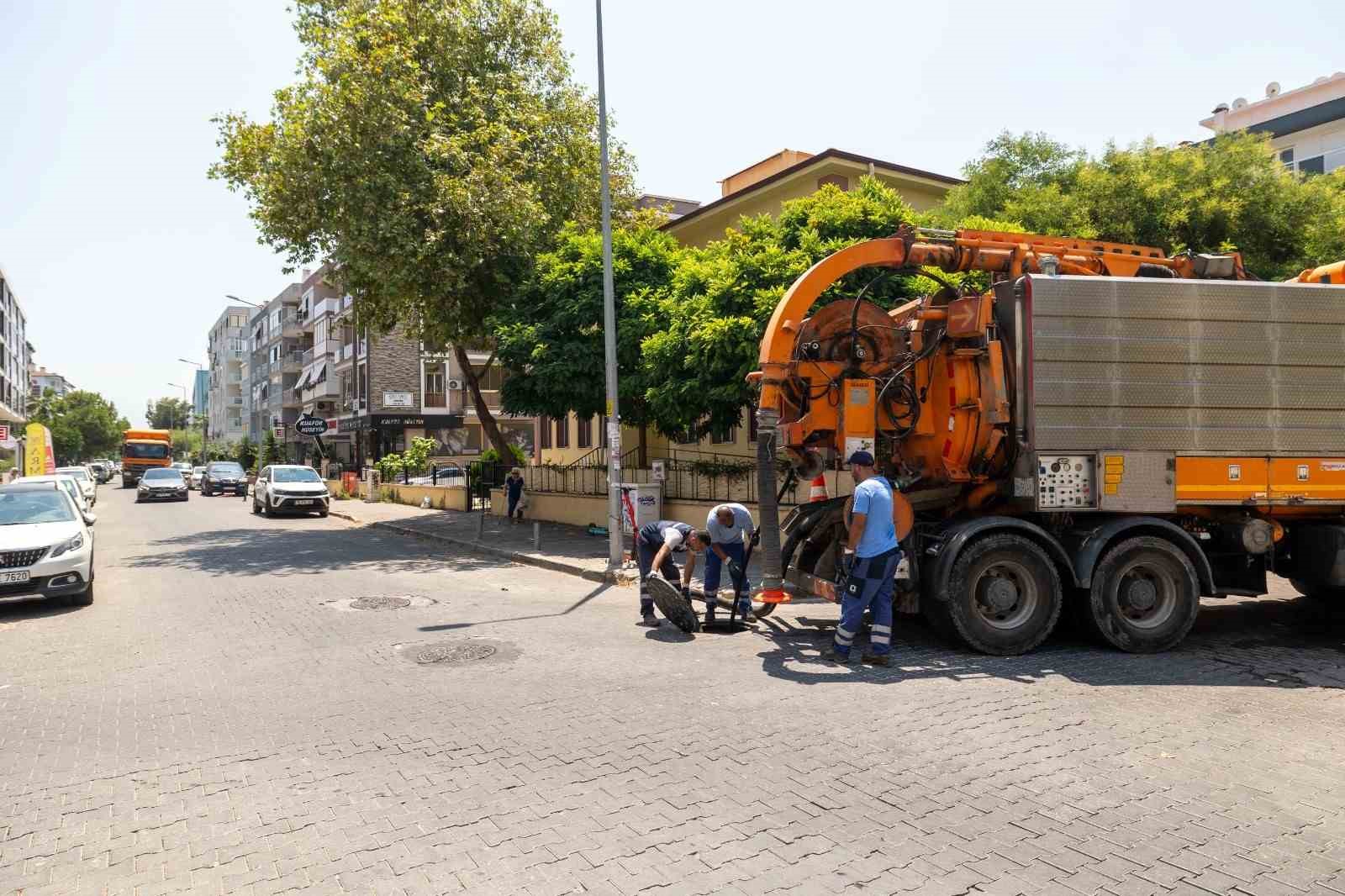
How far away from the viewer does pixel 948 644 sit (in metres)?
7.70

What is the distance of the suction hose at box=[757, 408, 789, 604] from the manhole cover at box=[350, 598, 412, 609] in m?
4.79

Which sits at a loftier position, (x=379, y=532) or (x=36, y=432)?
(x=36, y=432)

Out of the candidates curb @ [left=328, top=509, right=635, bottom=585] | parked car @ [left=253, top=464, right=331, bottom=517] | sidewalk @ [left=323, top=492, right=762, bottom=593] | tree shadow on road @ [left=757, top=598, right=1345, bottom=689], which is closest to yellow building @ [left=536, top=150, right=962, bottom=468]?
sidewalk @ [left=323, top=492, right=762, bottom=593]

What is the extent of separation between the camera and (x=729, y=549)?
8.64m

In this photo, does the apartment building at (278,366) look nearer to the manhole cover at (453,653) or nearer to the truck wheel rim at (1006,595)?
the manhole cover at (453,653)

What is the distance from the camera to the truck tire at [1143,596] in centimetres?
746

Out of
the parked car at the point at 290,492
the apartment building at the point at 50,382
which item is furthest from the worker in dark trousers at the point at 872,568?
the apartment building at the point at 50,382

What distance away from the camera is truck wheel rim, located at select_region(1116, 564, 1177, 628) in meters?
7.59

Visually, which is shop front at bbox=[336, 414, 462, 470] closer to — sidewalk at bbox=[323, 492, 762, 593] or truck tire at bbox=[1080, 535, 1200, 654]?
sidewalk at bbox=[323, 492, 762, 593]

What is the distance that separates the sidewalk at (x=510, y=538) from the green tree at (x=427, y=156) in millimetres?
A: 4099

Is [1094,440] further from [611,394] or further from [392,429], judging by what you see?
[392,429]

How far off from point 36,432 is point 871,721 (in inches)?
1636

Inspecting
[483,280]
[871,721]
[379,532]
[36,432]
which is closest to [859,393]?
[871,721]

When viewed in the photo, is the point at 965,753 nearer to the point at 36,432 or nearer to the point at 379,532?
the point at 379,532
